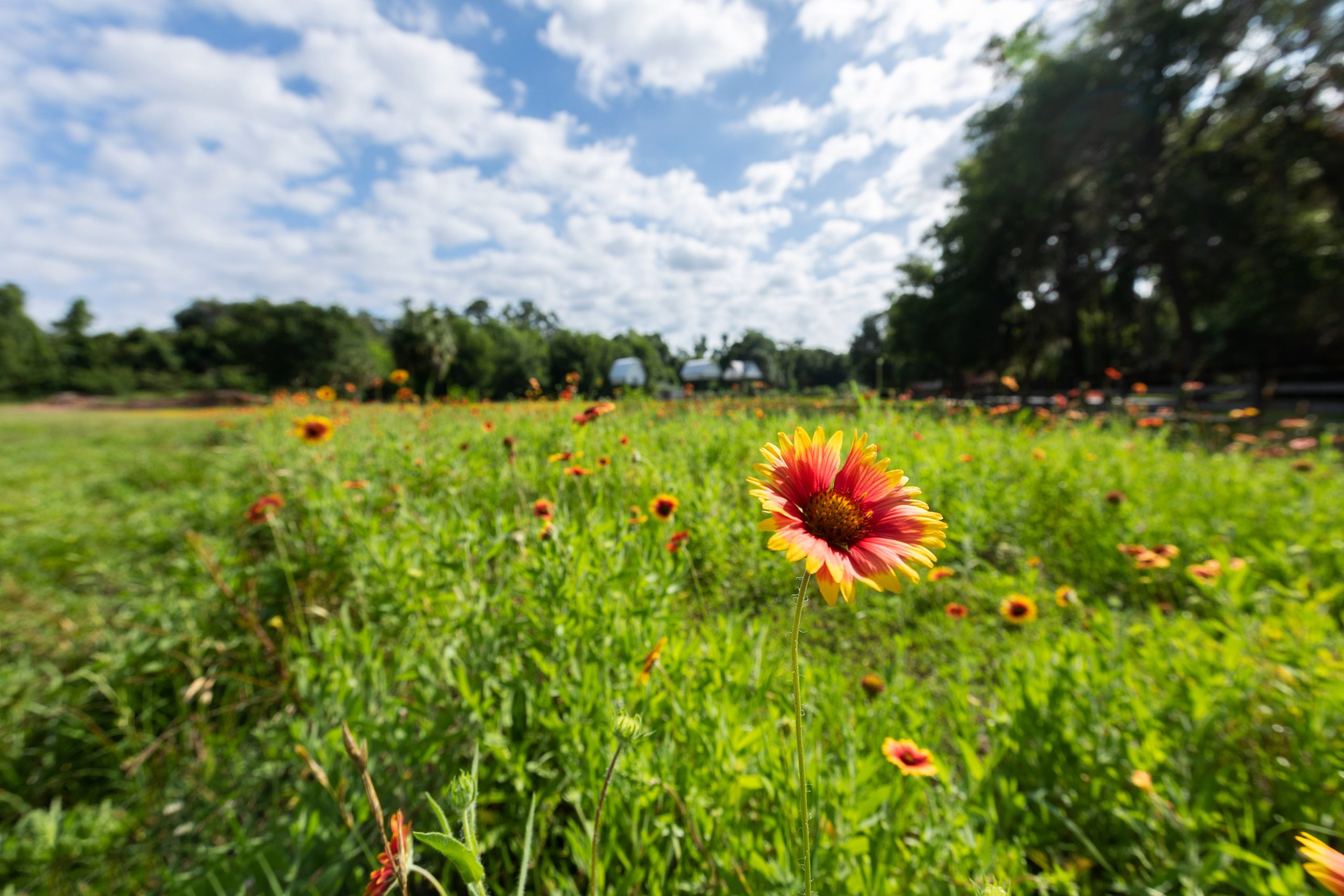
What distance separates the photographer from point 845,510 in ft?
2.13

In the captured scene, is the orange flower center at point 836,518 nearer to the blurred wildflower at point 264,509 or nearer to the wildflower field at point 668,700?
the wildflower field at point 668,700

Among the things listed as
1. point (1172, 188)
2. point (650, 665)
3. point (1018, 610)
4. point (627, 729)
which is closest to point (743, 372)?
point (1018, 610)

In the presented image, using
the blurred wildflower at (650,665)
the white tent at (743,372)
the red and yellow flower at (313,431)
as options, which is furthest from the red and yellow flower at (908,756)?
the white tent at (743,372)

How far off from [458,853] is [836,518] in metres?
0.51

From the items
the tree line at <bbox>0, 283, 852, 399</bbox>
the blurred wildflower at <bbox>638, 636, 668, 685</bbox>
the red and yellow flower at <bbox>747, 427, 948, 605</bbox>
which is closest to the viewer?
the red and yellow flower at <bbox>747, 427, 948, 605</bbox>

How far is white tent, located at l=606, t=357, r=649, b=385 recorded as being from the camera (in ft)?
16.5

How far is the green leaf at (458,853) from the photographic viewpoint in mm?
354

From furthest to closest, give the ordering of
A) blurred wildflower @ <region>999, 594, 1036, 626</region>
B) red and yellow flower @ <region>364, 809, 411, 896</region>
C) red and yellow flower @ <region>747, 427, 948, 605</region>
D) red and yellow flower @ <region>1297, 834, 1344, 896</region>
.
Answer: blurred wildflower @ <region>999, 594, 1036, 626</region> < red and yellow flower @ <region>747, 427, 948, 605</region> < red and yellow flower @ <region>364, 809, 411, 896</region> < red and yellow flower @ <region>1297, 834, 1344, 896</region>

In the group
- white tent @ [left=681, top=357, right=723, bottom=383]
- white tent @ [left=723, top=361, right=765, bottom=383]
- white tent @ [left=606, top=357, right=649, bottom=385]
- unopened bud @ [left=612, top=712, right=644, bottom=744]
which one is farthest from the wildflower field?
white tent @ [left=723, top=361, right=765, bottom=383]

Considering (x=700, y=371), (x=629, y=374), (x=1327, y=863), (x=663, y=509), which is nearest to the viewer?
(x=1327, y=863)

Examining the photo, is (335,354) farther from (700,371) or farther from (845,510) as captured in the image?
(845,510)

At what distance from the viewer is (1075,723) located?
3.83ft

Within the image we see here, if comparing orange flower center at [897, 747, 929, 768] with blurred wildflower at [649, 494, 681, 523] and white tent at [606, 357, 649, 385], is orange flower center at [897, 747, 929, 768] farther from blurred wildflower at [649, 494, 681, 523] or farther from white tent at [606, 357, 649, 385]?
white tent at [606, 357, 649, 385]

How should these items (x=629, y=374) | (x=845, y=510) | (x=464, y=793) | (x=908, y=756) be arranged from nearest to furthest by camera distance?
(x=464, y=793) → (x=845, y=510) → (x=908, y=756) → (x=629, y=374)
